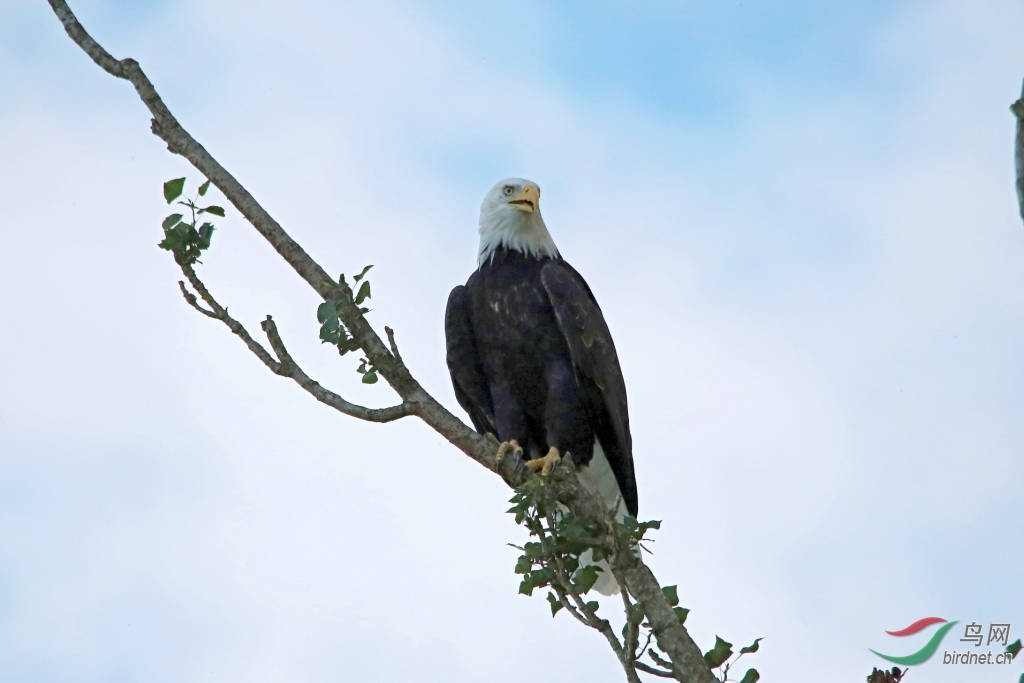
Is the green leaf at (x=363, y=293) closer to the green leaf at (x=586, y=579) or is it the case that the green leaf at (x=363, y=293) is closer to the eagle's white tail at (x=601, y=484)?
the green leaf at (x=586, y=579)

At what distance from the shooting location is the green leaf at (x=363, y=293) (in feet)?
12.4

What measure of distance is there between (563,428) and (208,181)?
210cm

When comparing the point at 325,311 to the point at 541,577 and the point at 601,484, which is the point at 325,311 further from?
the point at 601,484

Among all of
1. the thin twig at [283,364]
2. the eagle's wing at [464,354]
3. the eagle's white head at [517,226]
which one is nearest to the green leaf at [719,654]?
the thin twig at [283,364]

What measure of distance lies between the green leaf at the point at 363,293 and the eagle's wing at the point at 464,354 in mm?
1631

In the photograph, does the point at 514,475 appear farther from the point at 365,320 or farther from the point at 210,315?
the point at 210,315

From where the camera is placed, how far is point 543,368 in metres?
5.25

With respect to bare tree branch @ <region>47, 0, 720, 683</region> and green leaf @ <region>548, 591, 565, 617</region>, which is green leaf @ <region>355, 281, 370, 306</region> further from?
green leaf @ <region>548, 591, 565, 617</region>

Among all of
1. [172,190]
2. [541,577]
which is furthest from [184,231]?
[541,577]

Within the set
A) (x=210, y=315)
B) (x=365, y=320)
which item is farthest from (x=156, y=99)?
(x=365, y=320)

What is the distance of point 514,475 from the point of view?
14.5 ft

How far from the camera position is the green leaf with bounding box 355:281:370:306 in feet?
12.4

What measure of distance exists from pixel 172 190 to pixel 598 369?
85.6 inches

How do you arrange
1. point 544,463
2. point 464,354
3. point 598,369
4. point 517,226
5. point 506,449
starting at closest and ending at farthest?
point 506,449, point 544,463, point 598,369, point 464,354, point 517,226
